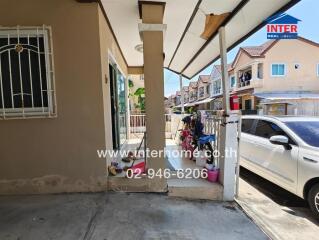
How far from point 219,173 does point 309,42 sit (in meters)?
24.2

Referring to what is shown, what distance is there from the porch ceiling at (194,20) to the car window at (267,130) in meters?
1.82

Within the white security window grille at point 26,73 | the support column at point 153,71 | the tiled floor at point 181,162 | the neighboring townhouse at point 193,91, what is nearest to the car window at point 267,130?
the tiled floor at point 181,162

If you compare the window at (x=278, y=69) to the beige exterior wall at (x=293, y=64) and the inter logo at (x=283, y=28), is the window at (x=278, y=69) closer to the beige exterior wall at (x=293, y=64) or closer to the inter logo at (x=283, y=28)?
the beige exterior wall at (x=293, y=64)

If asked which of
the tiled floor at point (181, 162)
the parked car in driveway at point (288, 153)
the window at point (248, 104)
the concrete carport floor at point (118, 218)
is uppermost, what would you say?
the window at point (248, 104)

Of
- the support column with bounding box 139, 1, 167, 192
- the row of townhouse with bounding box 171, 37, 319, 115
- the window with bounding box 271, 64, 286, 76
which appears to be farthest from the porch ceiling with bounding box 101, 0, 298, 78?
the window with bounding box 271, 64, 286, 76

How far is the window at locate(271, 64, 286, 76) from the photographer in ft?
70.1

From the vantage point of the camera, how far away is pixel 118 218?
2910mm

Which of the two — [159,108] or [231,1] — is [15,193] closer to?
[159,108]

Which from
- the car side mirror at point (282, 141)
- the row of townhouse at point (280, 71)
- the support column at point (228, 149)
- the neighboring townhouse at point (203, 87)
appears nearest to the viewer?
the support column at point (228, 149)

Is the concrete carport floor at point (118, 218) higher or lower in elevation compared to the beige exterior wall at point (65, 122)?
lower

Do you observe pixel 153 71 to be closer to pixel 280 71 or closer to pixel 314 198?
pixel 314 198

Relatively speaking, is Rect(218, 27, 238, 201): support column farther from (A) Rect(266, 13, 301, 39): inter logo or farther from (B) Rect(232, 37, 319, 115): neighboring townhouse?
(B) Rect(232, 37, 319, 115): neighboring townhouse

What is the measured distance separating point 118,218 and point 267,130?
3.41 meters

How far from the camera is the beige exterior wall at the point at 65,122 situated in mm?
3473
